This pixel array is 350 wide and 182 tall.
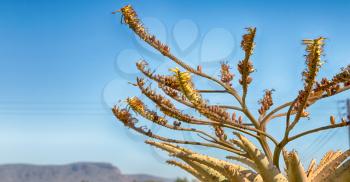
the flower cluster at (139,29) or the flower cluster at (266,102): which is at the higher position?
the flower cluster at (139,29)

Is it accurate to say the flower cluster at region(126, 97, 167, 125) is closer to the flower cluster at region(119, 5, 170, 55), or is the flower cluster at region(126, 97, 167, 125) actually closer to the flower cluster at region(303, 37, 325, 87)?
the flower cluster at region(119, 5, 170, 55)

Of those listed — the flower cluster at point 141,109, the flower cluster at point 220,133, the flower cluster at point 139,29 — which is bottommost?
the flower cluster at point 220,133

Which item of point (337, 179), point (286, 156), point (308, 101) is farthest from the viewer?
point (286, 156)

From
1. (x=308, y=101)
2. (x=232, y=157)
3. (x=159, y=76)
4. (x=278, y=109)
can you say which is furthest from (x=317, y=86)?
(x=159, y=76)

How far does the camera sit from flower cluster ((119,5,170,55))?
5523 millimetres

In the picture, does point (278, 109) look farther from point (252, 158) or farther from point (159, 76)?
point (159, 76)

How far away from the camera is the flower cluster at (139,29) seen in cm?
552

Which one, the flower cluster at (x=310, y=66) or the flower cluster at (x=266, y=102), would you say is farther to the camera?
the flower cluster at (x=266, y=102)

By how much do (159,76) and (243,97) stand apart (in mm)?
910

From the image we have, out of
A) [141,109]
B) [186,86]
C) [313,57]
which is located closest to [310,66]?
[313,57]

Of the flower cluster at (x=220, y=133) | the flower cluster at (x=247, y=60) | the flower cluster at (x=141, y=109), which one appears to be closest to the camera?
the flower cluster at (x=247, y=60)

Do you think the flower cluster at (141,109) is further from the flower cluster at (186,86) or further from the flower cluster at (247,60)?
the flower cluster at (247,60)

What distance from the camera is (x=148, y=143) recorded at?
5.56m

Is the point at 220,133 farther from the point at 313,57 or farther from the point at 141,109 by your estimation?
the point at 313,57
